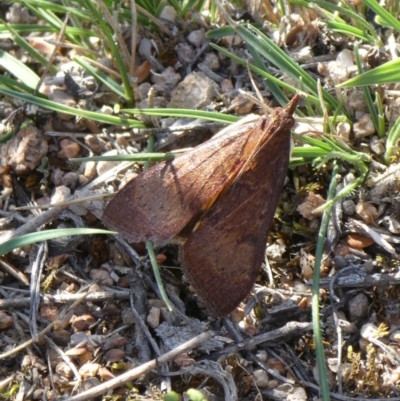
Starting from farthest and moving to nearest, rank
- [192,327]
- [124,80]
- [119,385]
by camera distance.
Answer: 1. [124,80]
2. [192,327]
3. [119,385]

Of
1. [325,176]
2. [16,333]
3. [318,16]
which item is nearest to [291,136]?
[325,176]

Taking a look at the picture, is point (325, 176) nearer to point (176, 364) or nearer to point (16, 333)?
point (176, 364)

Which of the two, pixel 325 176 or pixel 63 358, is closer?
pixel 63 358

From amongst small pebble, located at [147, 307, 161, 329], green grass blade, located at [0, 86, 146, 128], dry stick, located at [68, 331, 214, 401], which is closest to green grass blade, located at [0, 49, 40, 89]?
green grass blade, located at [0, 86, 146, 128]

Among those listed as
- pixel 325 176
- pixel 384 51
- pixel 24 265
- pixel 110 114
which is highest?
pixel 384 51

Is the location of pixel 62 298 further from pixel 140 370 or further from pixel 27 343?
pixel 140 370

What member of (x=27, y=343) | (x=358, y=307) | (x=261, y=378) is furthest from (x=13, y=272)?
(x=358, y=307)

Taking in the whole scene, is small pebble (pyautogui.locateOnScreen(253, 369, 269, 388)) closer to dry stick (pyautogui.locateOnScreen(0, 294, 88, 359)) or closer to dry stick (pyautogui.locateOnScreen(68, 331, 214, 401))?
dry stick (pyautogui.locateOnScreen(68, 331, 214, 401))
